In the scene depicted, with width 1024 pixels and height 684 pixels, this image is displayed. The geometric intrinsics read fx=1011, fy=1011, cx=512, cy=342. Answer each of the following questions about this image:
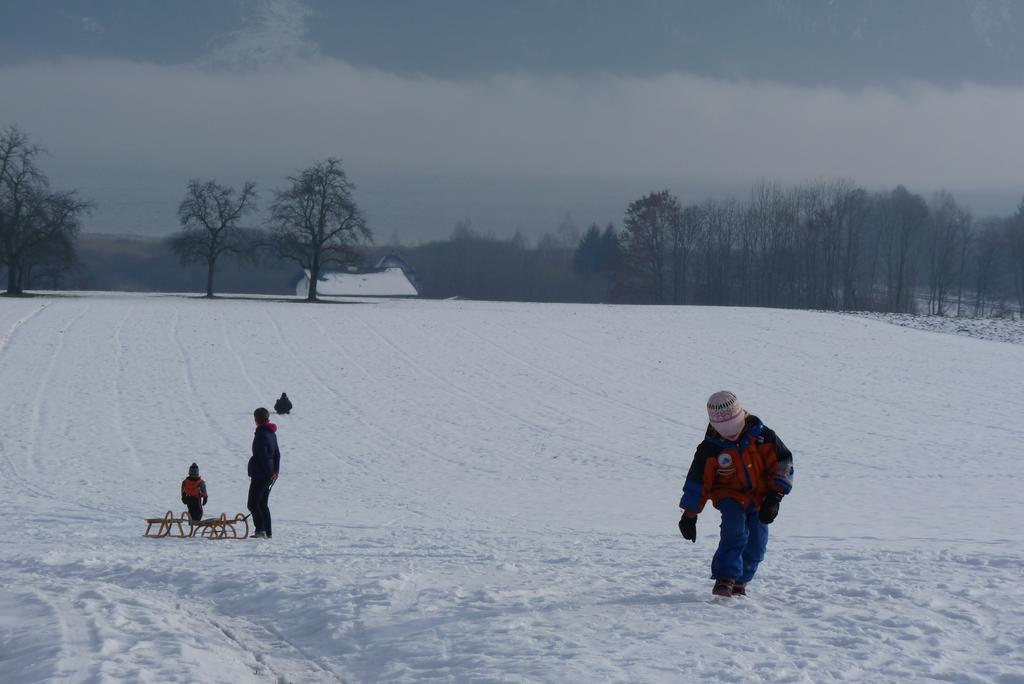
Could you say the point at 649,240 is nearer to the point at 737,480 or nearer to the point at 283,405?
the point at 283,405

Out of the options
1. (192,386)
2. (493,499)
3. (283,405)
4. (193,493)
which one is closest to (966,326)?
(283,405)

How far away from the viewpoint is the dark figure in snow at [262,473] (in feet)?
46.3

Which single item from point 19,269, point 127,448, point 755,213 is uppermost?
point 755,213

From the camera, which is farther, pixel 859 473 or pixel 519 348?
pixel 519 348

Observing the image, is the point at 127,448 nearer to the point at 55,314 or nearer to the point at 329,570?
the point at 329,570

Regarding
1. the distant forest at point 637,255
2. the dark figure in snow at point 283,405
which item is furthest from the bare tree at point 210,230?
the dark figure in snow at point 283,405

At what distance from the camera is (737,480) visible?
8039 mm

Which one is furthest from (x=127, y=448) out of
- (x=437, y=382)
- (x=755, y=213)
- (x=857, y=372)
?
(x=755, y=213)

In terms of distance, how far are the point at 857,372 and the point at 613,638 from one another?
34163mm

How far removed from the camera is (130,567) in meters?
10.9

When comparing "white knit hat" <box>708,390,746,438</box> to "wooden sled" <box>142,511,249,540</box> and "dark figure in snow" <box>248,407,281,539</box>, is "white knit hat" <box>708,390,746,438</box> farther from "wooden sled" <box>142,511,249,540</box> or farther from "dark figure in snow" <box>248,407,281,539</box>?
"wooden sled" <box>142,511,249,540</box>

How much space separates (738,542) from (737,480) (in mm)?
527

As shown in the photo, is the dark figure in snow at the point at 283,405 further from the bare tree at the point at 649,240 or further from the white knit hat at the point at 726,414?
the bare tree at the point at 649,240

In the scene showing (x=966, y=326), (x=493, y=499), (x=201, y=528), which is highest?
(x=966, y=326)
